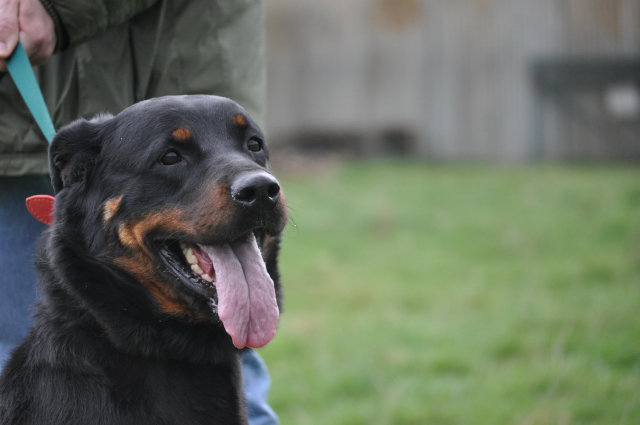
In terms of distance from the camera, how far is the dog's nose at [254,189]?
2.25 m

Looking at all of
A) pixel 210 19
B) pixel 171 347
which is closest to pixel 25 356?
pixel 171 347

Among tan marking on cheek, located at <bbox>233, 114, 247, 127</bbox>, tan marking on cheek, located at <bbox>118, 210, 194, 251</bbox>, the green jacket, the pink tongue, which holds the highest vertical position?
the green jacket

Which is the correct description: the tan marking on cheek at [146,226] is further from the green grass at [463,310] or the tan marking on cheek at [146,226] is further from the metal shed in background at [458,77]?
the metal shed in background at [458,77]

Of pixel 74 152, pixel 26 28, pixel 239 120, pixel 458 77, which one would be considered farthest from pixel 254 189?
pixel 458 77

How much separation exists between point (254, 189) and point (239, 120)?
49 cm

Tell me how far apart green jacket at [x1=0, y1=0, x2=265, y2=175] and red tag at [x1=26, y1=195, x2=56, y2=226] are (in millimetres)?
133

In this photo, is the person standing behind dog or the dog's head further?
the person standing behind dog

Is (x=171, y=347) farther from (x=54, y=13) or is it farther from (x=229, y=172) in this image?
(x=54, y=13)

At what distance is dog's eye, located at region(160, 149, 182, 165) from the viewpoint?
2.46 metres

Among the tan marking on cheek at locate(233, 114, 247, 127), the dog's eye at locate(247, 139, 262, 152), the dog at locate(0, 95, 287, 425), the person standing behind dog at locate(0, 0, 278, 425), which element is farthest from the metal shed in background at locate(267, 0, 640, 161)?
the dog at locate(0, 95, 287, 425)

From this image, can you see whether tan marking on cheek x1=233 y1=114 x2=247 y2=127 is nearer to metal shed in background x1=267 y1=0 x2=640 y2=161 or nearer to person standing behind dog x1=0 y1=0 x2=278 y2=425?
person standing behind dog x1=0 y1=0 x2=278 y2=425

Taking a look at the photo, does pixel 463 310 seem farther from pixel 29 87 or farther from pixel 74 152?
pixel 29 87

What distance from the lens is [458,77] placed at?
15.7 metres

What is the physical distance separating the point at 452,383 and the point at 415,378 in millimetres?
249
